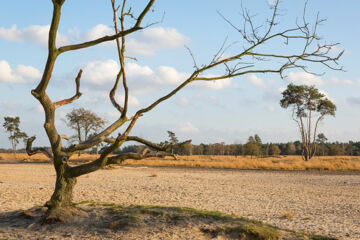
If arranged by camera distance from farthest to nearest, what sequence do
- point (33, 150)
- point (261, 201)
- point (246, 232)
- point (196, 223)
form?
point (261, 201) < point (33, 150) < point (196, 223) < point (246, 232)

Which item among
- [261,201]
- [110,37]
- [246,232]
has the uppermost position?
[110,37]

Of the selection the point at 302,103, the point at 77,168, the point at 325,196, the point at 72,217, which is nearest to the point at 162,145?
the point at 77,168

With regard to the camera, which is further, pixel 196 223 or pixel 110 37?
pixel 196 223

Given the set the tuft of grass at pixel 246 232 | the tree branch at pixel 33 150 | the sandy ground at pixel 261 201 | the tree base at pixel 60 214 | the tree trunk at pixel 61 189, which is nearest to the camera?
the tuft of grass at pixel 246 232

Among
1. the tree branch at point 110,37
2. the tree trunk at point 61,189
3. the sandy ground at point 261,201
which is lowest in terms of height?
the sandy ground at point 261,201

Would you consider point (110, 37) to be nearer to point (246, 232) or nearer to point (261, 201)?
point (246, 232)

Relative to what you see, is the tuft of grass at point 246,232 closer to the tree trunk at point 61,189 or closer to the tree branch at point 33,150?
the tree trunk at point 61,189

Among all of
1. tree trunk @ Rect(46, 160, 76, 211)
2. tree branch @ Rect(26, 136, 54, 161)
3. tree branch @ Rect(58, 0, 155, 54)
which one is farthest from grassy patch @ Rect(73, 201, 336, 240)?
tree branch @ Rect(58, 0, 155, 54)

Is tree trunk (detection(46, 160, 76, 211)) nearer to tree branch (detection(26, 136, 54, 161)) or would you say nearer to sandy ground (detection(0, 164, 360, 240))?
tree branch (detection(26, 136, 54, 161))

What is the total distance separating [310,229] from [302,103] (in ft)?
118

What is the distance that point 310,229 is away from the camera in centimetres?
804

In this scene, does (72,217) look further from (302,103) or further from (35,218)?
(302,103)

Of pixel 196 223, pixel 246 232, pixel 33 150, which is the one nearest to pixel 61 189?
pixel 33 150

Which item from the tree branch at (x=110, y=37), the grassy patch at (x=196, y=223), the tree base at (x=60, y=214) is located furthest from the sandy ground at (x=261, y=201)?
the tree branch at (x=110, y=37)
